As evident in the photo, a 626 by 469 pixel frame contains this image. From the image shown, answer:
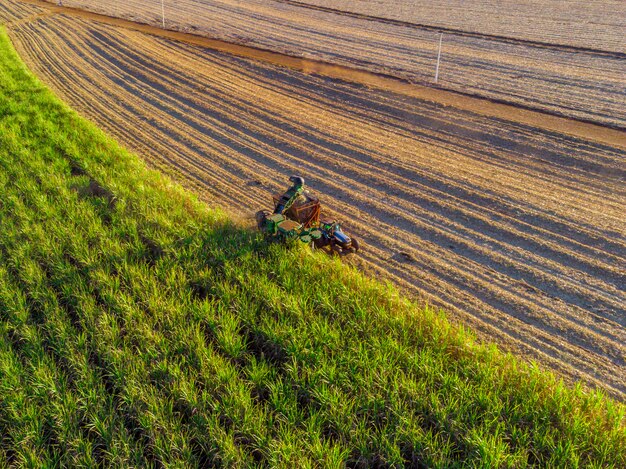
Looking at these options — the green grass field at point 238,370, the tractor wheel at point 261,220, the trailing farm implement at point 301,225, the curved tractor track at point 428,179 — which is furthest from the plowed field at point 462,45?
the green grass field at point 238,370

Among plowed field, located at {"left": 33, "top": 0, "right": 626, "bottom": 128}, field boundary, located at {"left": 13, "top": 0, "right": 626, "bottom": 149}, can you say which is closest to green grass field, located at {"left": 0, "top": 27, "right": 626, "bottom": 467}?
field boundary, located at {"left": 13, "top": 0, "right": 626, "bottom": 149}

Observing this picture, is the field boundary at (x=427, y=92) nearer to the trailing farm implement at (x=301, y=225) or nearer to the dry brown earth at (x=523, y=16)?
the trailing farm implement at (x=301, y=225)

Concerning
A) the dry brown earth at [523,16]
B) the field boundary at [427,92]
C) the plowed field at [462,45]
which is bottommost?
the field boundary at [427,92]

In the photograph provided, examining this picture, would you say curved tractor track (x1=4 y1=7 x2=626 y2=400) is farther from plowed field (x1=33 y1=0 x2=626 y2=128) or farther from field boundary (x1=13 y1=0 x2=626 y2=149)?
plowed field (x1=33 y1=0 x2=626 y2=128)

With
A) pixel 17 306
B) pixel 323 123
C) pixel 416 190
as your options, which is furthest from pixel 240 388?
pixel 323 123

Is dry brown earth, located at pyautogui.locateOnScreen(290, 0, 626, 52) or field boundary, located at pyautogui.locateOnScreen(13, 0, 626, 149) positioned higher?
dry brown earth, located at pyautogui.locateOnScreen(290, 0, 626, 52)

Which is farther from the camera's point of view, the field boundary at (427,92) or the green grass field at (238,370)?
the field boundary at (427,92)

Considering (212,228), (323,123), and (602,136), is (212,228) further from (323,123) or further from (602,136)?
(602,136)

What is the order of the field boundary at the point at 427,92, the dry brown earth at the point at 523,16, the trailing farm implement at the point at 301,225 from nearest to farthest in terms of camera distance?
the trailing farm implement at the point at 301,225, the field boundary at the point at 427,92, the dry brown earth at the point at 523,16
